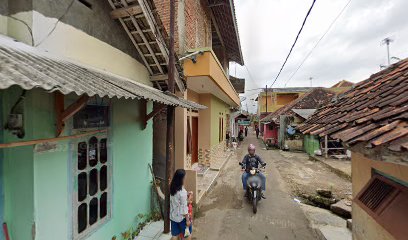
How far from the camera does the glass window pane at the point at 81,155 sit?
346 centimetres

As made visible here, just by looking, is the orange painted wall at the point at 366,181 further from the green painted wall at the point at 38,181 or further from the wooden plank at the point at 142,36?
the wooden plank at the point at 142,36

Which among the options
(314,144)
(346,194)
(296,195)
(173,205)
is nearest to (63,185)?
(173,205)

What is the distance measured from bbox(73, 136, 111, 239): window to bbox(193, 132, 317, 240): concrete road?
2.34 metres

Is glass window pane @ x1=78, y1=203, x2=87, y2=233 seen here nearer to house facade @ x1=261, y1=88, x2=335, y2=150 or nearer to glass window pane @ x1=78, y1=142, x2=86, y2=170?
glass window pane @ x1=78, y1=142, x2=86, y2=170

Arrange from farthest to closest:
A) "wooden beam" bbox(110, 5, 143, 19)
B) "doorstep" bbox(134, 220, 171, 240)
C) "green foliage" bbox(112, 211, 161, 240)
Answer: "doorstep" bbox(134, 220, 171, 240) → "green foliage" bbox(112, 211, 161, 240) → "wooden beam" bbox(110, 5, 143, 19)

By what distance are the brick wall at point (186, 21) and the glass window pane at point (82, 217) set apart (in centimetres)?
475

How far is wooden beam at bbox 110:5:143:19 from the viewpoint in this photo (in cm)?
419

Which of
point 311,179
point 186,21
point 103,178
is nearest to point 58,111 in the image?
point 103,178

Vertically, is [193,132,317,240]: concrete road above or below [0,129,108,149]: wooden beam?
below

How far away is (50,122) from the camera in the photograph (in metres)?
2.91

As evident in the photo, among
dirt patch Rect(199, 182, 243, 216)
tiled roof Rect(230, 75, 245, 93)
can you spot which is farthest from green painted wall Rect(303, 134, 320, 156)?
dirt patch Rect(199, 182, 243, 216)

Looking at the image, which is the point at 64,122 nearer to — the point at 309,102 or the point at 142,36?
the point at 142,36

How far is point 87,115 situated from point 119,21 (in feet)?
6.67

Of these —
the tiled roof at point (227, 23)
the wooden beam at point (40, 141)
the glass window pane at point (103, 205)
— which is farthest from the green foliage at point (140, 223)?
the tiled roof at point (227, 23)
